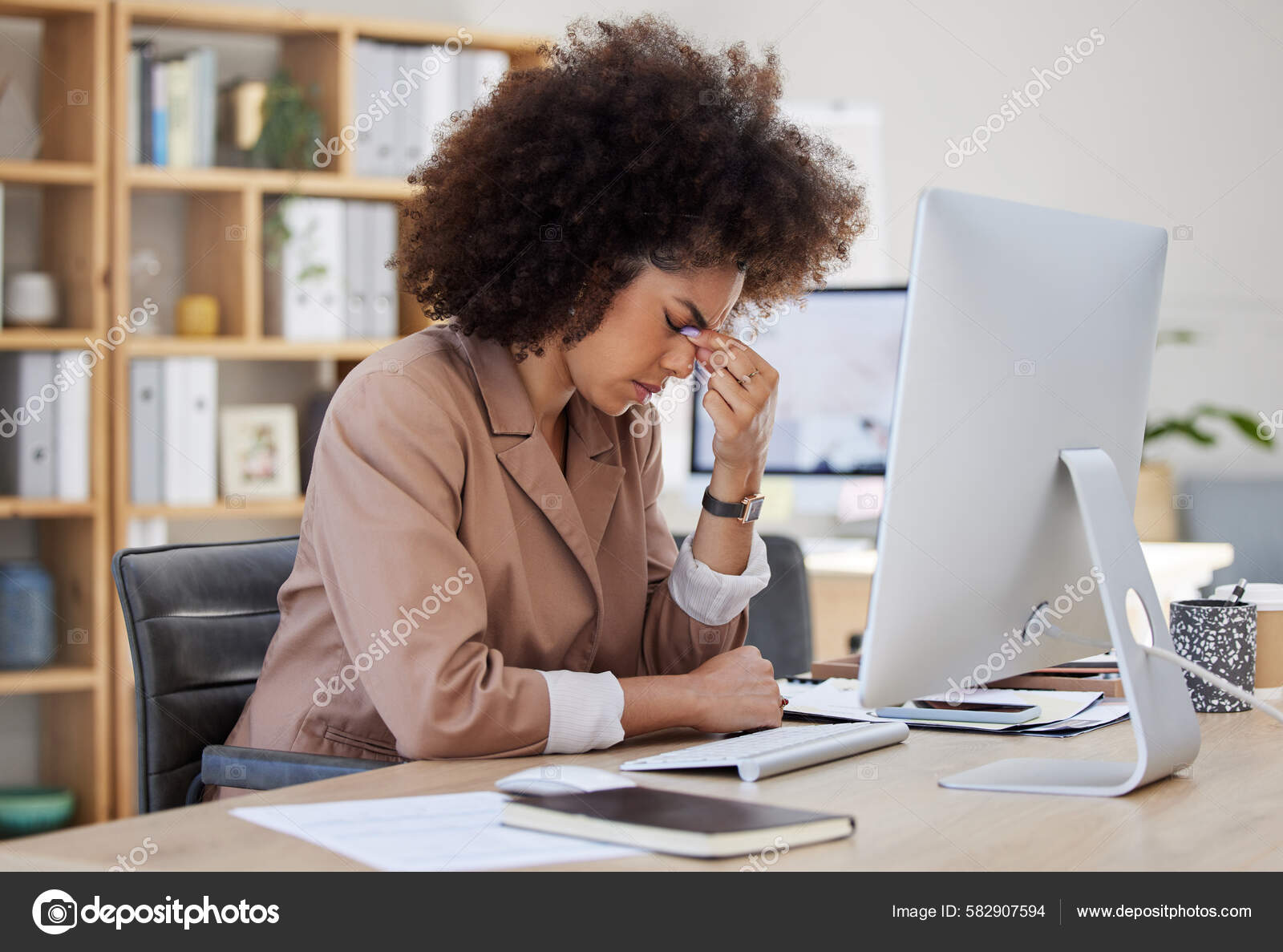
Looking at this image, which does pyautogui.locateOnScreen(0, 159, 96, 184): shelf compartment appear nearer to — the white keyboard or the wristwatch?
the wristwatch

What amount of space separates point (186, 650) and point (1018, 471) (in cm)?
87

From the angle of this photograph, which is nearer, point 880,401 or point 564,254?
point 564,254

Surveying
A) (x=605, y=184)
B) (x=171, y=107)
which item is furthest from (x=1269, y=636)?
(x=171, y=107)

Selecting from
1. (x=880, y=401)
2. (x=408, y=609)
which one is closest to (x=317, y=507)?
(x=408, y=609)

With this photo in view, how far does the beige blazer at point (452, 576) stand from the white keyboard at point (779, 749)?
0.14m

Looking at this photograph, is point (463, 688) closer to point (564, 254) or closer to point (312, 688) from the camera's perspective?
point (312, 688)

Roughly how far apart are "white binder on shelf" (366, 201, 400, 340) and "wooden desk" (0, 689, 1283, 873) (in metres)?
2.21

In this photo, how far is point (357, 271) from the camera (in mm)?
3223

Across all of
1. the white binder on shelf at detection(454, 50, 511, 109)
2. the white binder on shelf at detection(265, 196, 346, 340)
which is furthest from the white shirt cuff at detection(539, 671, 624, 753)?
the white binder on shelf at detection(454, 50, 511, 109)

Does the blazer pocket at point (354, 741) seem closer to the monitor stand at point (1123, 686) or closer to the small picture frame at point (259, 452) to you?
the monitor stand at point (1123, 686)

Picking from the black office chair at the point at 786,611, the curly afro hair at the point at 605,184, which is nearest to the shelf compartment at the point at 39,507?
the black office chair at the point at 786,611

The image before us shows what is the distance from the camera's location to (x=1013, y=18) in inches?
142
